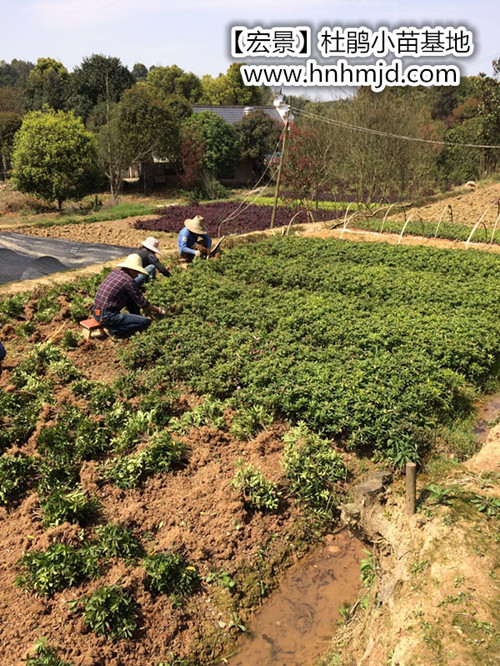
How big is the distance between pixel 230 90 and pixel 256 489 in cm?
5646

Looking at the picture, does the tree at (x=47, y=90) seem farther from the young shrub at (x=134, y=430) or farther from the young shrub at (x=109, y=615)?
the young shrub at (x=109, y=615)

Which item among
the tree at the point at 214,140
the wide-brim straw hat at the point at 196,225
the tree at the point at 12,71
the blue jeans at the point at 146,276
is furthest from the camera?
the tree at the point at 12,71

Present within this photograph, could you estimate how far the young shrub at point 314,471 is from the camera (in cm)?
492

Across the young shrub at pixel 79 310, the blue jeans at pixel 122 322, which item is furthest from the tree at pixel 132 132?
the blue jeans at pixel 122 322

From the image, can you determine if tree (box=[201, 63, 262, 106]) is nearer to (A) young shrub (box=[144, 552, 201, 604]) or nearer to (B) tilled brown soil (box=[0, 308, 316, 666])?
(B) tilled brown soil (box=[0, 308, 316, 666])

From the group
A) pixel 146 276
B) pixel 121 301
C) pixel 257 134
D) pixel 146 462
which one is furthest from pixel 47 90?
pixel 146 462

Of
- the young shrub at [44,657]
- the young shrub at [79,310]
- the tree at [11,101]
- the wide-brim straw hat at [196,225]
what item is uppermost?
the tree at [11,101]

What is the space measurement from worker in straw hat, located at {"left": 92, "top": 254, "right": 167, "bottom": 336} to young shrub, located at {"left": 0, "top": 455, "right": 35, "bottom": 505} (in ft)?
9.46

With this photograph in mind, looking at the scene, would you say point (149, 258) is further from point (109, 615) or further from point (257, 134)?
point (257, 134)

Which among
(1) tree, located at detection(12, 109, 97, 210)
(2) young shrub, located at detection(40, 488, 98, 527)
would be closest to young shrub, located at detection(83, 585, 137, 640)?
(2) young shrub, located at detection(40, 488, 98, 527)

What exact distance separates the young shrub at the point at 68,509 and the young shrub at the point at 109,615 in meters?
0.94

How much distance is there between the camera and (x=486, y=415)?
6.61 metres

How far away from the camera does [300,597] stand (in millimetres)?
4152

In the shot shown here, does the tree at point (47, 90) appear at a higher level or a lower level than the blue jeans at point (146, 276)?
higher
